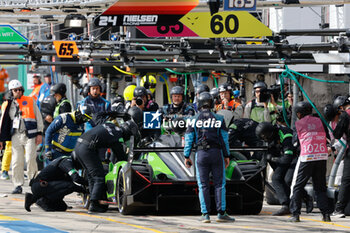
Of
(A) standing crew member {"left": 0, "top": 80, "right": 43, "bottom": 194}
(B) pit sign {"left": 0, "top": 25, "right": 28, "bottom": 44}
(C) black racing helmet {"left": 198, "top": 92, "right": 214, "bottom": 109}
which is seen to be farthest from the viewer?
(A) standing crew member {"left": 0, "top": 80, "right": 43, "bottom": 194}

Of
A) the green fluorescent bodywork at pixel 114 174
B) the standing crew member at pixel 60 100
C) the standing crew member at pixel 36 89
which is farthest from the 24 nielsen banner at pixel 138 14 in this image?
the standing crew member at pixel 36 89

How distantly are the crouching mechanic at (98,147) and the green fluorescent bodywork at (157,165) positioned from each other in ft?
1.59

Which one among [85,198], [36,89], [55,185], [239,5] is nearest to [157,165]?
[55,185]

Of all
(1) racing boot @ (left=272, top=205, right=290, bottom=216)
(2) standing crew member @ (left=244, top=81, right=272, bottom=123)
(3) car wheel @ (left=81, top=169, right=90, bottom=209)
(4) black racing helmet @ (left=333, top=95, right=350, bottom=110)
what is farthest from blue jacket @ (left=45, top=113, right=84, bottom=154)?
(4) black racing helmet @ (left=333, top=95, right=350, bottom=110)

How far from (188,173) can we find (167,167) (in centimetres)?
33

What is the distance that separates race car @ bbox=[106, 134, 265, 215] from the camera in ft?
44.9

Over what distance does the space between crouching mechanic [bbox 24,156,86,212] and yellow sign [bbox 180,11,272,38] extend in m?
3.04

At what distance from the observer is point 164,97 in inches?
1256

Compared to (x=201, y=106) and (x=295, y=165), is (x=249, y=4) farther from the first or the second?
(x=295, y=165)

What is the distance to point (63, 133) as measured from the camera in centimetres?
1634

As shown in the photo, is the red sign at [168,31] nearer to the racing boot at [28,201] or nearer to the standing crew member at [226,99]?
the racing boot at [28,201]

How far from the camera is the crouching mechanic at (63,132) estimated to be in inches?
630

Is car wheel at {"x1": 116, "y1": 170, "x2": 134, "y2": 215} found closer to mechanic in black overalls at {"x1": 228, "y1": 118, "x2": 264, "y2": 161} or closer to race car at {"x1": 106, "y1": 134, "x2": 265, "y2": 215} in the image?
race car at {"x1": 106, "y1": 134, "x2": 265, "y2": 215}

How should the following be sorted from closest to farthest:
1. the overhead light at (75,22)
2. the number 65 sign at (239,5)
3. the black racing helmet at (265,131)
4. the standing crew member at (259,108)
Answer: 1. the number 65 sign at (239,5)
2. the black racing helmet at (265,131)
3. the standing crew member at (259,108)
4. the overhead light at (75,22)
